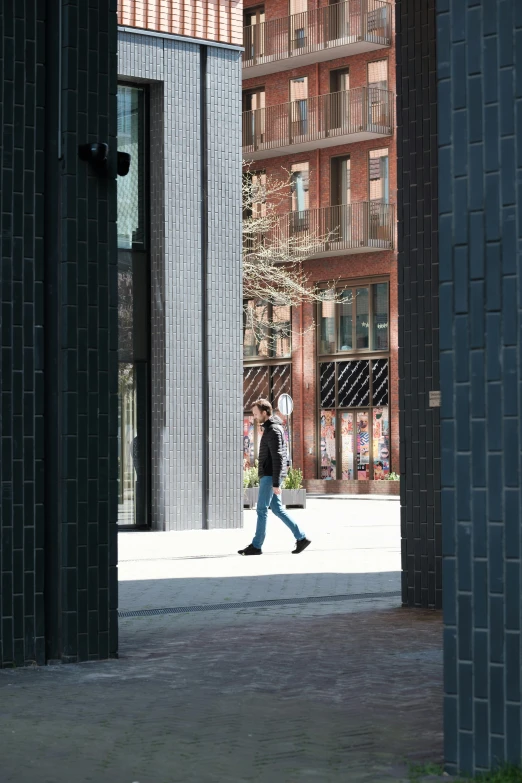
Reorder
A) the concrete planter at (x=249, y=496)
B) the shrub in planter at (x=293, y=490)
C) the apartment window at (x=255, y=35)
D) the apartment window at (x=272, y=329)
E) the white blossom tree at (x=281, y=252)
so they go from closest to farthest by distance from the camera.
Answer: the concrete planter at (x=249, y=496) → the shrub in planter at (x=293, y=490) → the white blossom tree at (x=281, y=252) → the apartment window at (x=272, y=329) → the apartment window at (x=255, y=35)

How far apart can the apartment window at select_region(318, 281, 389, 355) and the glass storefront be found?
2188cm

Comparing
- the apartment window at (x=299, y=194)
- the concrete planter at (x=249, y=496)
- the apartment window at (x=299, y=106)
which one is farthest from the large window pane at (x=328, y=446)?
the concrete planter at (x=249, y=496)

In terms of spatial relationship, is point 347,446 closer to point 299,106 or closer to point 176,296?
point 299,106

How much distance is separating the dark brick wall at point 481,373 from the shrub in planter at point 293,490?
2565 centimetres

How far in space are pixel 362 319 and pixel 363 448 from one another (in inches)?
161

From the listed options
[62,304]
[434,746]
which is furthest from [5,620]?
[434,746]

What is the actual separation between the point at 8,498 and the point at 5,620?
73cm

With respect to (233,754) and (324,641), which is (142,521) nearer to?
(324,641)

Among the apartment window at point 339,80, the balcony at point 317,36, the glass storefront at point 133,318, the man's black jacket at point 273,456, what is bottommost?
the man's black jacket at point 273,456

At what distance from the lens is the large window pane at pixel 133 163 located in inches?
870

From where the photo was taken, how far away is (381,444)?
44781 millimetres

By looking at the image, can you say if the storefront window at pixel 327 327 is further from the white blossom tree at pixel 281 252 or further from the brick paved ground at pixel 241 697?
the brick paved ground at pixel 241 697

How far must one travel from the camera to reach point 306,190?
47000 mm

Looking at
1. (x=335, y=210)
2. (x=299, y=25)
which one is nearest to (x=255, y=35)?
(x=299, y=25)
